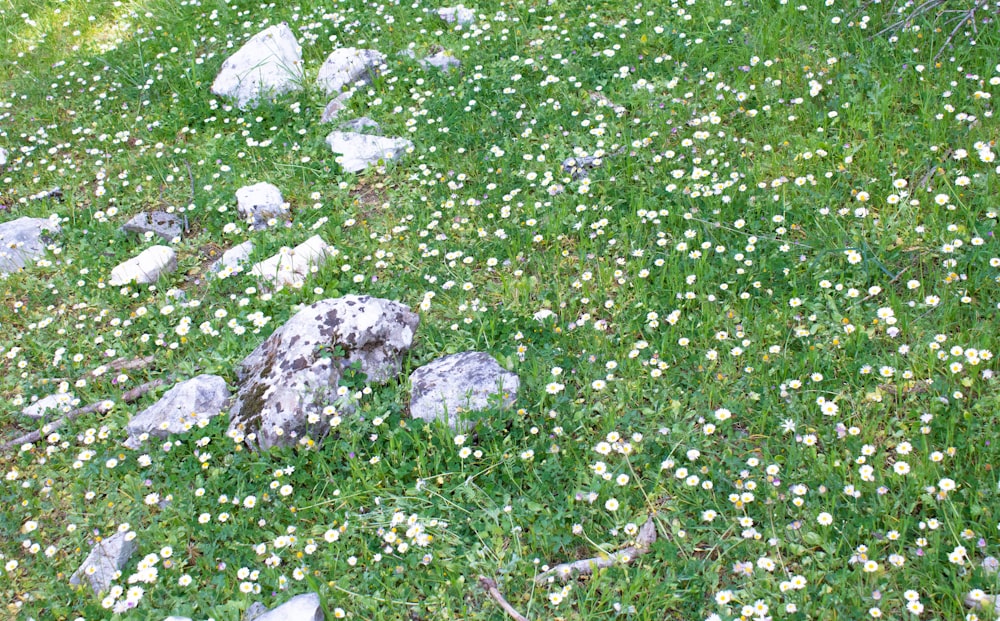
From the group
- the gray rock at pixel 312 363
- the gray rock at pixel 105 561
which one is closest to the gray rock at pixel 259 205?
the gray rock at pixel 312 363

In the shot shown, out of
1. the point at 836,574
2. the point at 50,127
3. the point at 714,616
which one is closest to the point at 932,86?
the point at 836,574

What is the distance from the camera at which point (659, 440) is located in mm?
4047

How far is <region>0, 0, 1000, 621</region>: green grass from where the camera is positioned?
11.8ft

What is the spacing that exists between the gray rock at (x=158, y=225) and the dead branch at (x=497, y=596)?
4.09m

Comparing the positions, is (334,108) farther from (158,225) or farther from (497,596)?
(497,596)

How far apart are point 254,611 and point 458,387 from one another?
4.86 ft

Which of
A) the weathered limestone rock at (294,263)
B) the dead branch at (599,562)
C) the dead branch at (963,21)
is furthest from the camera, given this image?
the dead branch at (963,21)

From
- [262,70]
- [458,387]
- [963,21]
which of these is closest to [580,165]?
[458,387]

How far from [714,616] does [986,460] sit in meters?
1.45

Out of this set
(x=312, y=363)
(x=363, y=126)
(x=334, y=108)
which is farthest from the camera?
(x=334, y=108)

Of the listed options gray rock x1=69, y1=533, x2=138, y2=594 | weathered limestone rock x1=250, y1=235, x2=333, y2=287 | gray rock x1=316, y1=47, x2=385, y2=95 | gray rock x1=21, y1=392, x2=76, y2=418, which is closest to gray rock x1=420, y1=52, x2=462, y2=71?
gray rock x1=316, y1=47, x2=385, y2=95

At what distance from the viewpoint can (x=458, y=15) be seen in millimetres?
8148

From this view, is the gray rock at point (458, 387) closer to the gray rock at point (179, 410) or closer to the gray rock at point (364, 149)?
the gray rock at point (179, 410)

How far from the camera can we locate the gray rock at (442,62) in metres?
7.61
